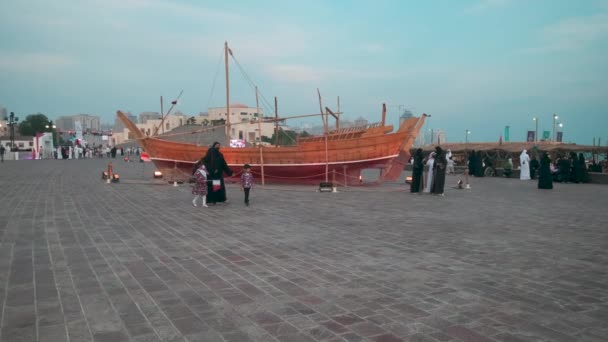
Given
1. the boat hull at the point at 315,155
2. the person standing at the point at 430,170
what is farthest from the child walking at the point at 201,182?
the person standing at the point at 430,170

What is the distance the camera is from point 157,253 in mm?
5715

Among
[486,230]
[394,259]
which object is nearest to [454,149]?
[486,230]

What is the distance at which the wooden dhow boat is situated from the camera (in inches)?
644

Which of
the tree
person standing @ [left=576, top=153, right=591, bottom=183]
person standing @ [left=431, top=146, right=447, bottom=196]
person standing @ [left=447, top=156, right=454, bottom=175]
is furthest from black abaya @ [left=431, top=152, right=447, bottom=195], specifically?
the tree

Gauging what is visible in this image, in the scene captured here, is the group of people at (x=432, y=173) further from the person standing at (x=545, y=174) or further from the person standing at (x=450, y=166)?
the person standing at (x=450, y=166)

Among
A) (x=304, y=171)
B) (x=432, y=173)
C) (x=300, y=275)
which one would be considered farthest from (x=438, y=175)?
(x=300, y=275)

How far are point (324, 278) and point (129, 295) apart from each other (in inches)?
78.2

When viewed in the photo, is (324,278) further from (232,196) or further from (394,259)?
(232,196)

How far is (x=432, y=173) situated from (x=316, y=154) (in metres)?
4.65

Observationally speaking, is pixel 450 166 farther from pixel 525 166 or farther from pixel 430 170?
pixel 430 170

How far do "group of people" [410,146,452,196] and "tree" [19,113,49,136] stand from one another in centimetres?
8383

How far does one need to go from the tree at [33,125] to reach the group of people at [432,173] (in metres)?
83.8

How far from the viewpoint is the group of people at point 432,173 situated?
13133 mm

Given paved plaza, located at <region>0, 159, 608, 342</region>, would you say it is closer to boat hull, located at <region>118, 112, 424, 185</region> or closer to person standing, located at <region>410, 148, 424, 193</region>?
person standing, located at <region>410, 148, 424, 193</region>
